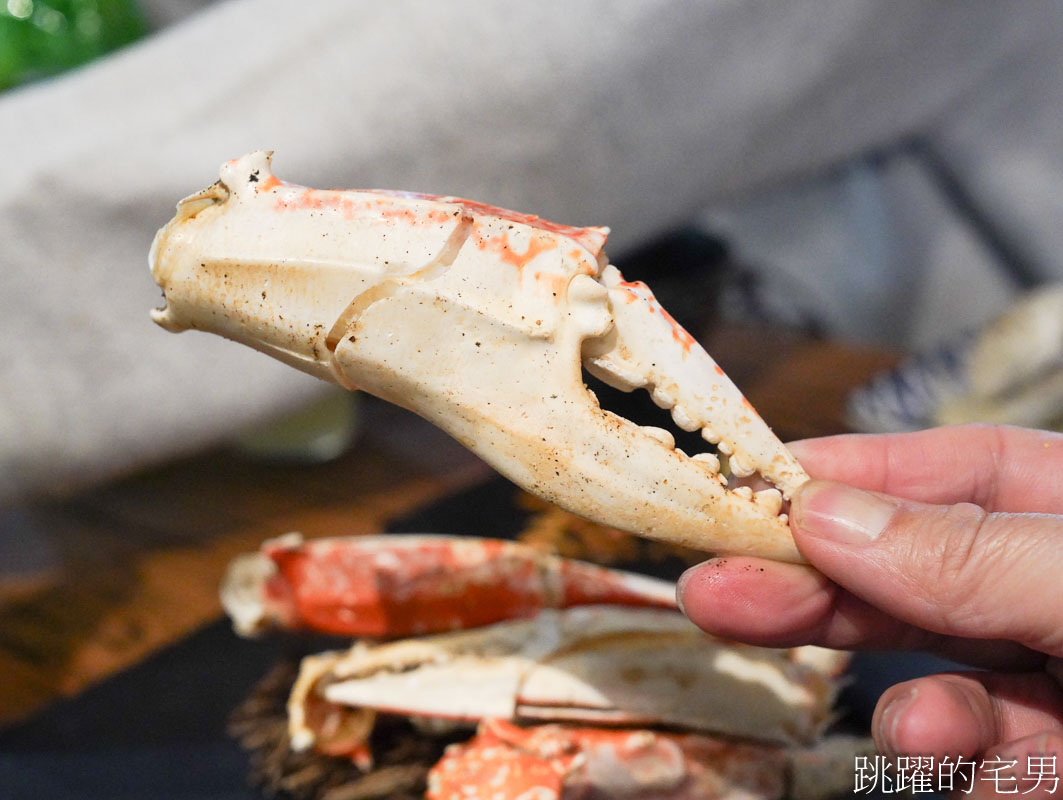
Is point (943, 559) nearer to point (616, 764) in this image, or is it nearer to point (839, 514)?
point (839, 514)

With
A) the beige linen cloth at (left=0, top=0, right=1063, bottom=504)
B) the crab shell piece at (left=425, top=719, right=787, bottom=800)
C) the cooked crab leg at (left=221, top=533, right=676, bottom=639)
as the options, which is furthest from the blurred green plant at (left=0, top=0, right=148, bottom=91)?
the crab shell piece at (left=425, top=719, right=787, bottom=800)

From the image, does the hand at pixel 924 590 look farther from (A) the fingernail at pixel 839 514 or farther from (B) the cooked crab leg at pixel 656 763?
(B) the cooked crab leg at pixel 656 763

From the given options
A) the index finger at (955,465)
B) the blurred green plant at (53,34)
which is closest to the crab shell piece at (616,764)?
the index finger at (955,465)

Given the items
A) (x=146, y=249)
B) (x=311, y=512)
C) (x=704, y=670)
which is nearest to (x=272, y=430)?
(x=311, y=512)

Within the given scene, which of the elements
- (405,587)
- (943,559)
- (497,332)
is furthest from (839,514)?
(405,587)

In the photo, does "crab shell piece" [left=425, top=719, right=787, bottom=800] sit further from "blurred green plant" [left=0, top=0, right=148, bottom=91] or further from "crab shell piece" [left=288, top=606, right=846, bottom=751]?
"blurred green plant" [left=0, top=0, right=148, bottom=91]
